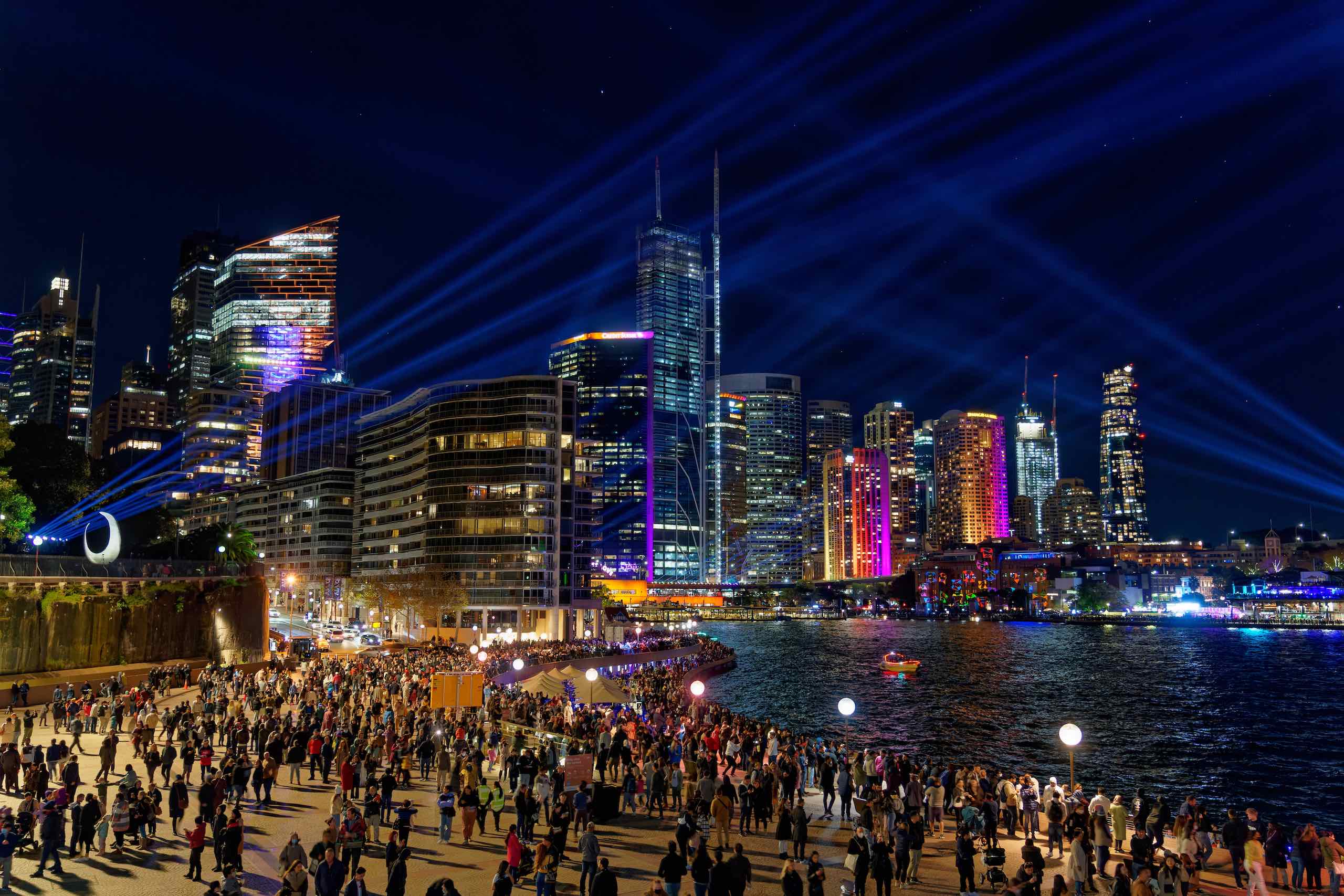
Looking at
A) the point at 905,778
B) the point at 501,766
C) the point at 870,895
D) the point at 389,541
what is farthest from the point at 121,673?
the point at 389,541

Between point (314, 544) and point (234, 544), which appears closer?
point (234, 544)

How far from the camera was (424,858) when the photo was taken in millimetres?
19188

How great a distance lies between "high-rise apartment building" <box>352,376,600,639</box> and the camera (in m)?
118

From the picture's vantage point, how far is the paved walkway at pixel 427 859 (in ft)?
56.2

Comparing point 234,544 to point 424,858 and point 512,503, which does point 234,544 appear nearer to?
point 512,503

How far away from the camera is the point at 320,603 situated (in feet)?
543

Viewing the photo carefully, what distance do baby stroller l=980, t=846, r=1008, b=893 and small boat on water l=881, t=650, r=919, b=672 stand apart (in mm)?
81281

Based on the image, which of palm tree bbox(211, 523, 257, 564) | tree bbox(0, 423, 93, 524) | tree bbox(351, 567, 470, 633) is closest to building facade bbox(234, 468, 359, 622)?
tree bbox(351, 567, 470, 633)

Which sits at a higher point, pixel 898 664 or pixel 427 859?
pixel 427 859

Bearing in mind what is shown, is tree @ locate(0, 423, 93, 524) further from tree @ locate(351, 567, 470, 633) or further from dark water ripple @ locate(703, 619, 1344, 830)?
dark water ripple @ locate(703, 619, 1344, 830)

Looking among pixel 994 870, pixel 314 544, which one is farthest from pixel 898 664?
pixel 314 544

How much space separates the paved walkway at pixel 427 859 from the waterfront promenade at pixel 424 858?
0.10ft

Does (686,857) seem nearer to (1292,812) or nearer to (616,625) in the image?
(1292,812)

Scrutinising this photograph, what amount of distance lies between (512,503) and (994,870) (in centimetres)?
10346
